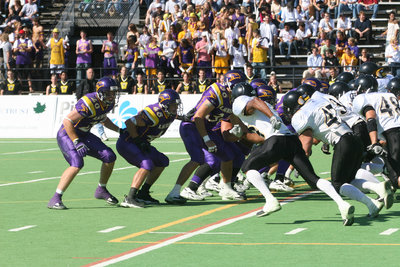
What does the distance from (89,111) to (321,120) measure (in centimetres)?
318

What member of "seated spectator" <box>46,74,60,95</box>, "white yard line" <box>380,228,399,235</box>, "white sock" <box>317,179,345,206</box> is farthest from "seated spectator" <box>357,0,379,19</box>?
"white yard line" <box>380,228,399,235</box>

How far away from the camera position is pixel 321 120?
1007 cm

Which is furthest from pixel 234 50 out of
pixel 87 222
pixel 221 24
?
pixel 87 222

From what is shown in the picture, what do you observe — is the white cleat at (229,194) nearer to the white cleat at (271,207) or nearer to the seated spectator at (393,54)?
the white cleat at (271,207)

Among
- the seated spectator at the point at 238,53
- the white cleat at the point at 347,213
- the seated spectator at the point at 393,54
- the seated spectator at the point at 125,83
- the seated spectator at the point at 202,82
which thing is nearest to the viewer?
the white cleat at the point at 347,213

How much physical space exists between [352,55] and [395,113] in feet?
45.1

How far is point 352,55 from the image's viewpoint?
24891 mm

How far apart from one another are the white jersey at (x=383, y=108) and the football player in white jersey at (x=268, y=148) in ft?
4.53

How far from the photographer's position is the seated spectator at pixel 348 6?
89.6 ft

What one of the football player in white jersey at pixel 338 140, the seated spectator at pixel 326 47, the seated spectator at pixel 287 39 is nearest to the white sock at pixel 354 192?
the football player in white jersey at pixel 338 140

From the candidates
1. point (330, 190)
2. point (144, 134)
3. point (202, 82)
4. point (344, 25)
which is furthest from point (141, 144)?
point (344, 25)

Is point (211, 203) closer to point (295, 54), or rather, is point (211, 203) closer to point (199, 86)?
point (199, 86)

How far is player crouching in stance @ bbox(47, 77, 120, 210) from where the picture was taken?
11.3 meters

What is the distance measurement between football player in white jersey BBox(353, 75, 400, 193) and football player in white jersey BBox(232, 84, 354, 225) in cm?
137
